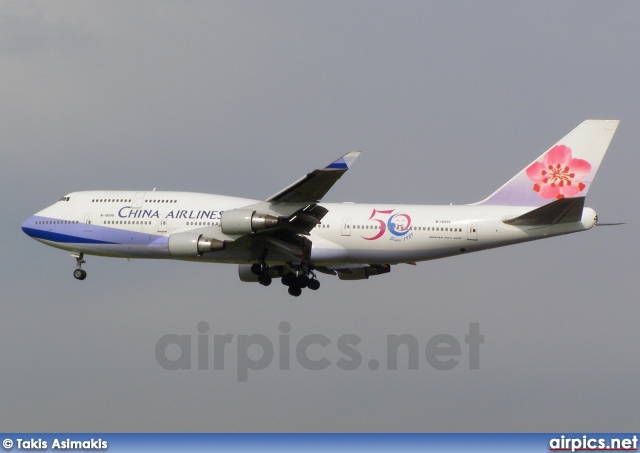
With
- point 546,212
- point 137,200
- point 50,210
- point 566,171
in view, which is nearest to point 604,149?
point 566,171

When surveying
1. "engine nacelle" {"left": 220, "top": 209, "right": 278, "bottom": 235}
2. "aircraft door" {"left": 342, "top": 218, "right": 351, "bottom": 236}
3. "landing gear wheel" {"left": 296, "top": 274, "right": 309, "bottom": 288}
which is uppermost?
"aircraft door" {"left": 342, "top": 218, "right": 351, "bottom": 236}

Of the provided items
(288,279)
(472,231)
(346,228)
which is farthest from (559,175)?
(288,279)

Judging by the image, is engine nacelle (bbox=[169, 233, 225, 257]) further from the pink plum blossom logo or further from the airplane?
the pink plum blossom logo

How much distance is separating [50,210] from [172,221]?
716 cm

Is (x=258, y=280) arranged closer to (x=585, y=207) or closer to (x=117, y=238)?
(x=117, y=238)

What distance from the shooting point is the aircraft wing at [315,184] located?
5162 cm

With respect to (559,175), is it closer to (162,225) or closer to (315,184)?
(315,184)

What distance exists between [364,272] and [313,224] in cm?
706

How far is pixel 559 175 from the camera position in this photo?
59438mm

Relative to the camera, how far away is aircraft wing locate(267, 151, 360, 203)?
51.6 metres

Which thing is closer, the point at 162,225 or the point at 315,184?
the point at 315,184

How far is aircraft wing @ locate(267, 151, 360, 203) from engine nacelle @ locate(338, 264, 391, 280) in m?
8.90

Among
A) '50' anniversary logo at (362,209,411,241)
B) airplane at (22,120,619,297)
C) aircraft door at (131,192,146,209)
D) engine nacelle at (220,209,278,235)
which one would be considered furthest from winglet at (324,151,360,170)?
aircraft door at (131,192,146,209)

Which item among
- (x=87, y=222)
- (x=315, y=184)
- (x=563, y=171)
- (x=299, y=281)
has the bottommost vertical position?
(x=299, y=281)
